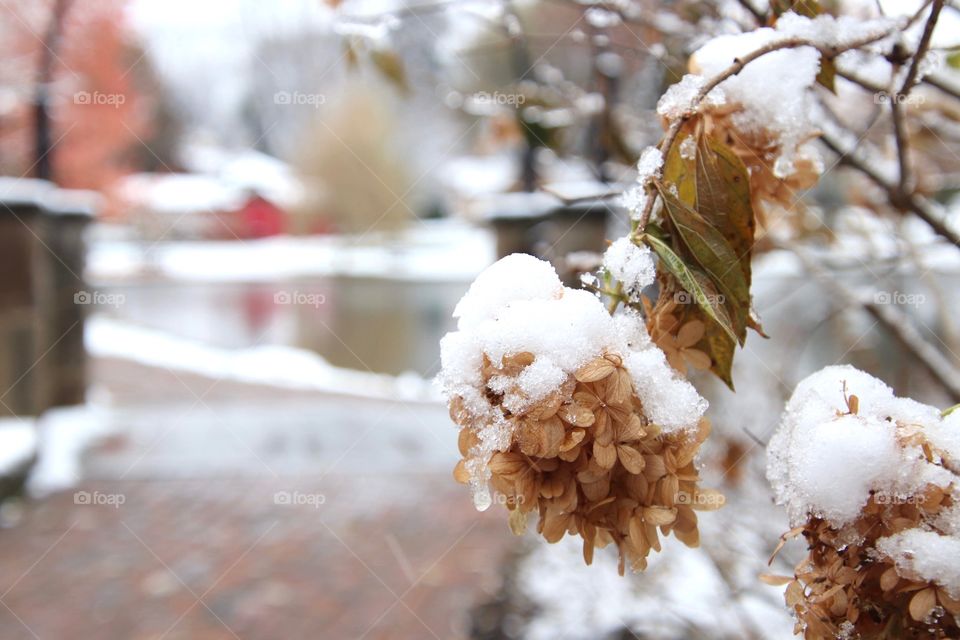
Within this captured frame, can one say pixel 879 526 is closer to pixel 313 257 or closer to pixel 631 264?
pixel 631 264

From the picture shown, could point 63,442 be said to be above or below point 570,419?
below

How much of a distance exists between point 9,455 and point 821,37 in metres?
3.50

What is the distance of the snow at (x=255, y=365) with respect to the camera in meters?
6.07

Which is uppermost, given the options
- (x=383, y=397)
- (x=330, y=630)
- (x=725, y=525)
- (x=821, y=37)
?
(x=821, y=37)

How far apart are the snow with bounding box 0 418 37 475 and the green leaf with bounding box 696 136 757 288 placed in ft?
11.0

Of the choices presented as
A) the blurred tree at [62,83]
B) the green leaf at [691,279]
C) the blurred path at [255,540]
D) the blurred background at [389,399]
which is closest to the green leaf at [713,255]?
the green leaf at [691,279]

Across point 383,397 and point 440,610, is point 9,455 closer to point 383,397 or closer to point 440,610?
point 440,610

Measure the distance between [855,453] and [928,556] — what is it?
0.20 ft

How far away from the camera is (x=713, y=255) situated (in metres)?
0.48

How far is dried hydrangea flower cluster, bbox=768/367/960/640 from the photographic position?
1.34 feet

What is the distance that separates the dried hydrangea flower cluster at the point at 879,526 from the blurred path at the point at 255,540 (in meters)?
1.77

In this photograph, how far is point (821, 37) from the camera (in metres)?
0.59

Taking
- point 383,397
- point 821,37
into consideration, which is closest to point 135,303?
point 383,397

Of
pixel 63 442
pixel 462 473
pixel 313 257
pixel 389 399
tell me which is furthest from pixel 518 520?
pixel 313 257
